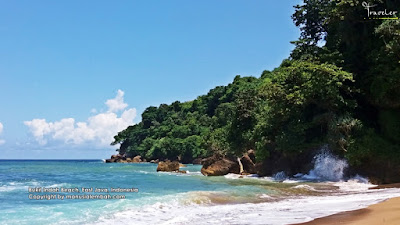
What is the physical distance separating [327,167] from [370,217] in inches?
643

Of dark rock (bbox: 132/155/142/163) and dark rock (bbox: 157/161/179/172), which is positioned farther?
dark rock (bbox: 132/155/142/163)

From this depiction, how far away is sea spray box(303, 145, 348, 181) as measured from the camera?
23438 millimetres

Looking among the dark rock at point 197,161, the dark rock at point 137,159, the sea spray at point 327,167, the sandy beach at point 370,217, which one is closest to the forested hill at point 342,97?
the sea spray at point 327,167

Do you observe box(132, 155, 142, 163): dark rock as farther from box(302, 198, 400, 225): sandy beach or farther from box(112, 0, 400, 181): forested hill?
box(302, 198, 400, 225): sandy beach

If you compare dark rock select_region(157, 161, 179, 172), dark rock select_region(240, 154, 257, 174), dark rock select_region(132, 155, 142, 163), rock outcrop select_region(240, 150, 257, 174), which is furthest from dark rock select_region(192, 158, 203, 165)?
dark rock select_region(240, 154, 257, 174)

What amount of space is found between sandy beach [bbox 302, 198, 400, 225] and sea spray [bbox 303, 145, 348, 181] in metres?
13.6

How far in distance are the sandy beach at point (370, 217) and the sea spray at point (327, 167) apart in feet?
44.8

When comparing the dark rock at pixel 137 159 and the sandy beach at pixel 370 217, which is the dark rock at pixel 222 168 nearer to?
the sandy beach at pixel 370 217

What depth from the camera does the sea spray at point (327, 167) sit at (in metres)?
23.4

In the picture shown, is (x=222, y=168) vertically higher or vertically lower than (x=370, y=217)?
higher

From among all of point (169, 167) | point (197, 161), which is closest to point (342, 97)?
point (169, 167)

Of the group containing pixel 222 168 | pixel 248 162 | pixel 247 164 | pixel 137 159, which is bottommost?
pixel 222 168

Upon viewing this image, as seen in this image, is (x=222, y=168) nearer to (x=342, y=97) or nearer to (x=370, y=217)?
(x=342, y=97)

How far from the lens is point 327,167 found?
24.2 m
